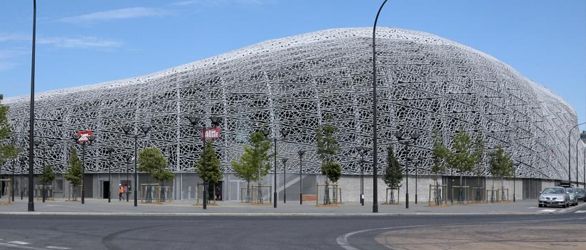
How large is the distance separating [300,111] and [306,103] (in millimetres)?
1323

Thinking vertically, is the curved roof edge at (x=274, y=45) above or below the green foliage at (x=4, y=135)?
above

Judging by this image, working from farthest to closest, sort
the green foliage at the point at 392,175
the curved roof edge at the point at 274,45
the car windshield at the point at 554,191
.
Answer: the curved roof edge at the point at 274,45 < the green foliage at the point at 392,175 < the car windshield at the point at 554,191

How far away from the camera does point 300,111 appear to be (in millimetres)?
86562

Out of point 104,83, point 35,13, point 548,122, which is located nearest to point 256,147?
point 35,13

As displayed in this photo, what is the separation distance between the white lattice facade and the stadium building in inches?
5.1

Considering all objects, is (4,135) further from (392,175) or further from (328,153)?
(392,175)

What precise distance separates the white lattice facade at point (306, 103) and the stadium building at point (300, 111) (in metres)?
0.13

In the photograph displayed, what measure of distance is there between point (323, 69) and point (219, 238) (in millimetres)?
68202

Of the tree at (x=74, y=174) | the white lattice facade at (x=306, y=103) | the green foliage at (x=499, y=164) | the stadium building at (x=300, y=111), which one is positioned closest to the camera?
the tree at (x=74, y=174)

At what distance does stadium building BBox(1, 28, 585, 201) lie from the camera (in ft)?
277

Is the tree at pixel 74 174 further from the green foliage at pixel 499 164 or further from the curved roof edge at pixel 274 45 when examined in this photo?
the green foliage at pixel 499 164

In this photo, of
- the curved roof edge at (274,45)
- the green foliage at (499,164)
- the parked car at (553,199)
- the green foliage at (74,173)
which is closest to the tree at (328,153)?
the parked car at (553,199)

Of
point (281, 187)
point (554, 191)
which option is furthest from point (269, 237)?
point (281, 187)

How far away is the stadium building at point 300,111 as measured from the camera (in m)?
84.4
